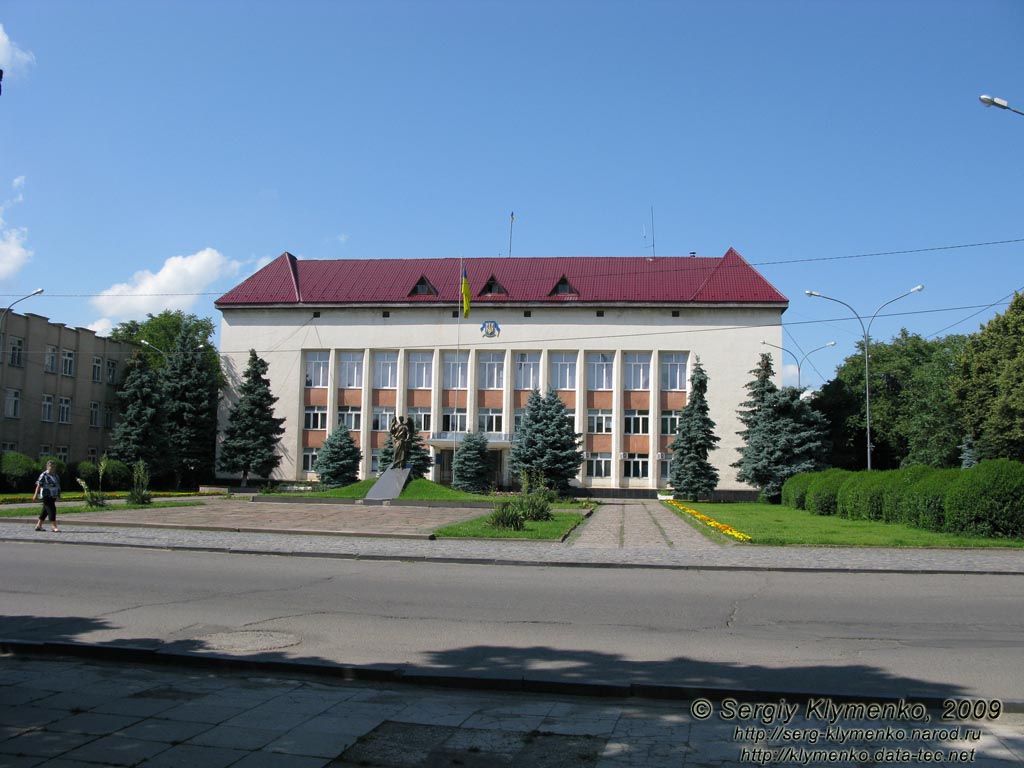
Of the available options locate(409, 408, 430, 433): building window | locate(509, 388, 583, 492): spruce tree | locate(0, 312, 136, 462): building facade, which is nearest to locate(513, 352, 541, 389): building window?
locate(409, 408, 430, 433): building window

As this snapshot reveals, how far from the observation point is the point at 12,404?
49.0 m

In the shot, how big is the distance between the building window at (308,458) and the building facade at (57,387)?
45.5ft

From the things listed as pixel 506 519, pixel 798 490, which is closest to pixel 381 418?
pixel 798 490

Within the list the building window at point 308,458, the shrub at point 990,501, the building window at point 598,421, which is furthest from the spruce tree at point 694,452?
the shrub at point 990,501

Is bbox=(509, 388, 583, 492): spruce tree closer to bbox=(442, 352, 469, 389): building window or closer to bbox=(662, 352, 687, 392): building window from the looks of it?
bbox=(442, 352, 469, 389): building window

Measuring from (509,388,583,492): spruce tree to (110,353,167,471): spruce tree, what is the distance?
24.2 meters

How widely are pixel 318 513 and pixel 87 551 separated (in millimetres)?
12783

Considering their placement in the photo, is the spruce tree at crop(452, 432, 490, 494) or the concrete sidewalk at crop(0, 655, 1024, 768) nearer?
the concrete sidewalk at crop(0, 655, 1024, 768)

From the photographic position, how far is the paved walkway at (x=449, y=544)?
1523cm

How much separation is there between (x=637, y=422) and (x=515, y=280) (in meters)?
13.8

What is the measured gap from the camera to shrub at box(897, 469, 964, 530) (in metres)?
21.5

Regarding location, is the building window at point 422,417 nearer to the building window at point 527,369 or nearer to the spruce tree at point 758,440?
the building window at point 527,369

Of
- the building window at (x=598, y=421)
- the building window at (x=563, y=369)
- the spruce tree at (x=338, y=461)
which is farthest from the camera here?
the building window at (x=563, y=369)

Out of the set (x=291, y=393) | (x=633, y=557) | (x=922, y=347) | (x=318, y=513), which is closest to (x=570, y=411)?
(x=291, y=393)
